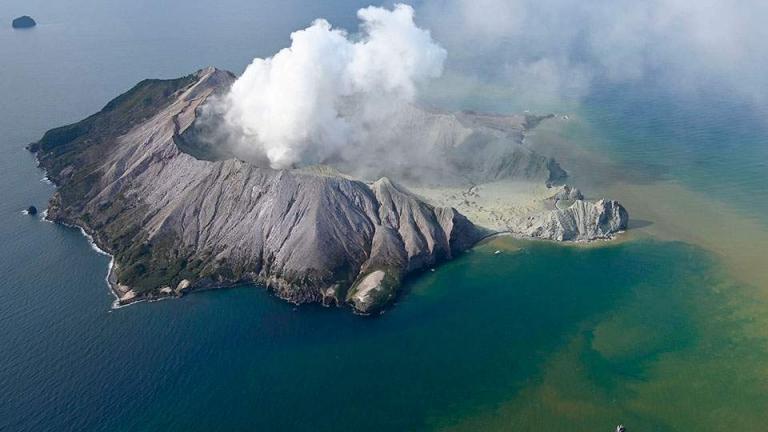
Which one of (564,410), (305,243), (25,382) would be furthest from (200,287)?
(564,410)

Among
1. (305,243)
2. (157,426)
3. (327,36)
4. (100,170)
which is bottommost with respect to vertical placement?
(157,426)

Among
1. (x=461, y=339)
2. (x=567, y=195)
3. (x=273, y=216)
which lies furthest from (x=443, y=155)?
(x=461, y=339)

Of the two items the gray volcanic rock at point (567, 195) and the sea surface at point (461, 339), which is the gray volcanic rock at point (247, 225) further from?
the gray volcanic rock at point (567, 195)

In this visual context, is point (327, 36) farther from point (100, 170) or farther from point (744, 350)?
point (744, 350)

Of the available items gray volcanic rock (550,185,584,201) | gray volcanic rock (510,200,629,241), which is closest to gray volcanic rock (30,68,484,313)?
gray volcanic rock (510,200,629,241)

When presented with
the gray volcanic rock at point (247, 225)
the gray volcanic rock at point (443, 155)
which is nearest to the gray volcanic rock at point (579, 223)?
the gray volcanic rock at point (247, 225)

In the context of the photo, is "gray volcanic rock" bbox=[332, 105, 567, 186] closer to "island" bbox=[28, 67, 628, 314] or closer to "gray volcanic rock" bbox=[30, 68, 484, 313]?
"island" bbox=[28, 67, 628, 314]
